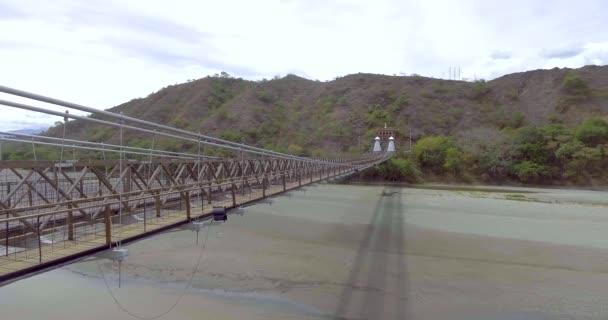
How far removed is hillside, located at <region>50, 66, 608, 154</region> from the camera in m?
46.6

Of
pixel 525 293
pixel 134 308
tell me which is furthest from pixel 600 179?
pixel 134 308

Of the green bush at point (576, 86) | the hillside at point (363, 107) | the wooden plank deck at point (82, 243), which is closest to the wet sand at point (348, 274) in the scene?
the wooden plank deck at point (82, 243)

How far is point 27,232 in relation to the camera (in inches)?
189

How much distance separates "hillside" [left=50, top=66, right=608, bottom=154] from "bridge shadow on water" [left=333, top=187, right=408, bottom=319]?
27.1 metres

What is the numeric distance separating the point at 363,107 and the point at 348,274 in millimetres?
44531

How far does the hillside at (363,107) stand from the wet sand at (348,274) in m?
26.5

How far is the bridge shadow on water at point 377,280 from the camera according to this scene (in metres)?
7.21

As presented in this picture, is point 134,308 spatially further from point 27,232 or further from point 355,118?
point 355,118

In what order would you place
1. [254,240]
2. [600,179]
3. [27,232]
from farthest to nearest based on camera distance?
[600,179] → [254,240] → [27,232]

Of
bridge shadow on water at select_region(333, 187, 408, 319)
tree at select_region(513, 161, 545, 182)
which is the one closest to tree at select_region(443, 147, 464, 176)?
tree at select_region(513, 161, 545, 182)

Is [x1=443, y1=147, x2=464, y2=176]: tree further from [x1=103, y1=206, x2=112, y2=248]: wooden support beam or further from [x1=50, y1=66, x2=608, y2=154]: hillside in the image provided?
[x1=103, y1=206, x2=112, y2=248]: wooden support beam

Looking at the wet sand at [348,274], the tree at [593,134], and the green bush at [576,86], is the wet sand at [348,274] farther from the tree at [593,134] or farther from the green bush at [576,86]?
the green bush at [576,86]

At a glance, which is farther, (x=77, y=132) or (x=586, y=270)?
(x=77, y=132)

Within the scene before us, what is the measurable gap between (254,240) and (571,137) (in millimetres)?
30204
